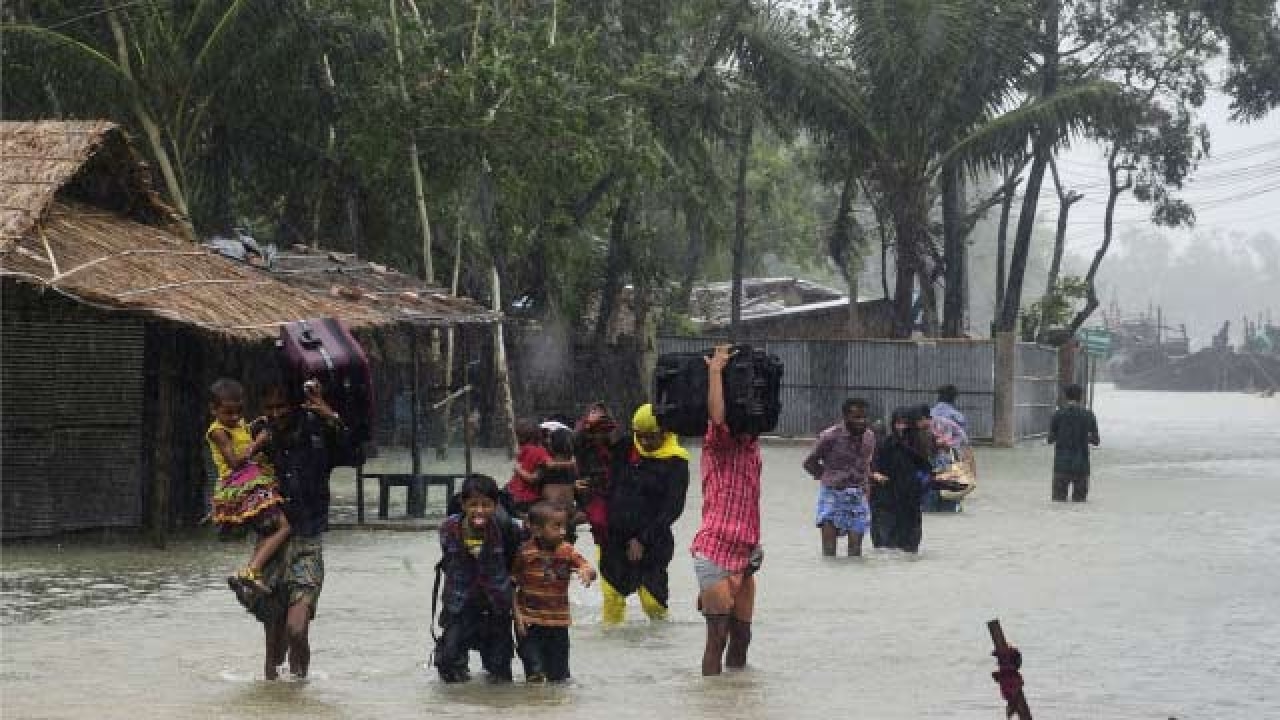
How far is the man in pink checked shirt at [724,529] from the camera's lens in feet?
35.3

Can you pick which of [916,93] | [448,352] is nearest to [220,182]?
[448,352]

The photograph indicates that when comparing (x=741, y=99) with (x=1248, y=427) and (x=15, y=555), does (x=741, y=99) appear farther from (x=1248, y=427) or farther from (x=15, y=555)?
(x=15, y=555)

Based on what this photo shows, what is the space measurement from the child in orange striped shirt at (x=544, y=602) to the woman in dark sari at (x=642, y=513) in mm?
1653

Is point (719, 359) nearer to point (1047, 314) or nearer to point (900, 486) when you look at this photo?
point (900, 486)

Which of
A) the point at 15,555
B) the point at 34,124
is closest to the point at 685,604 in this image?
the point at 15,555

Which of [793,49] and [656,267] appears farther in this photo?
[656,267]

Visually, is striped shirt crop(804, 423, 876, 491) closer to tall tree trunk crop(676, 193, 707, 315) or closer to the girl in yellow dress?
the girl in yellow dress

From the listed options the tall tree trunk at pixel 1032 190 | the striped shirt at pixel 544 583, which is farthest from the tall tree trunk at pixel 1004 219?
the striped shirt at pixel 544 583

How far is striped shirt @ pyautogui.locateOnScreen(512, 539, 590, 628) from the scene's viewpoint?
10695 mm

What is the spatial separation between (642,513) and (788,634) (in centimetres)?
114

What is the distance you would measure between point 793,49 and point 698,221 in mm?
5966

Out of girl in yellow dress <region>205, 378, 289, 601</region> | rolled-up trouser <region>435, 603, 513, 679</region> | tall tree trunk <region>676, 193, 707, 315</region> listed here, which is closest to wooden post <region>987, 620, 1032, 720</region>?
rolled-up trouser <region>435, 603, 513, 679</region>

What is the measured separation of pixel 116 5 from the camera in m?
28.1

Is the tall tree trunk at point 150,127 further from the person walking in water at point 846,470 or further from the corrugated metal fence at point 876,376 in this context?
the corrugated metal fence at point 876,376
